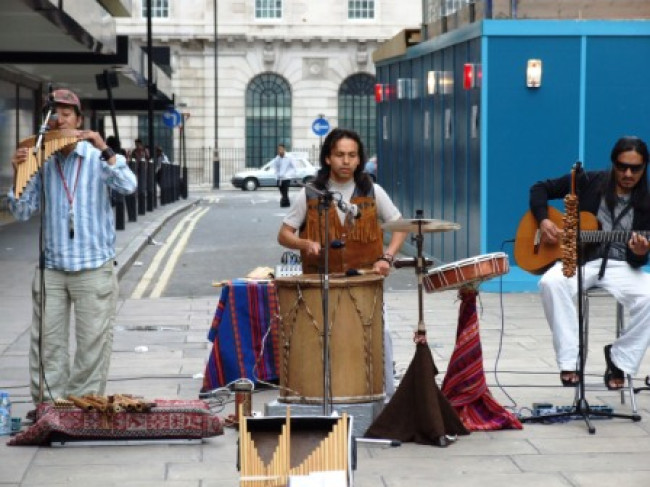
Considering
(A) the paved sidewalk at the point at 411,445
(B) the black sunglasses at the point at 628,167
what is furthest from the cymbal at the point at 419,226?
(B) the black sunglasses at the point at 628,167

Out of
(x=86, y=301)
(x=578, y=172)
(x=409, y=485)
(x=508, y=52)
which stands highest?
(x=508, y=52)

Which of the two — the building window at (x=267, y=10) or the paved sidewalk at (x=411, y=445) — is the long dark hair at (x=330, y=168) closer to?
the paved sidewalk at (x=411, y=445)

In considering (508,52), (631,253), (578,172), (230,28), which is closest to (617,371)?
(631,253)

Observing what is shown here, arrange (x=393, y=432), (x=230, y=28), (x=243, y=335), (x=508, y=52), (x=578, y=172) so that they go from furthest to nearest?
(x=230, y=28), (x=508, y=52), (x=243, y=335), (x=578, y=172), (x=393, y=432)

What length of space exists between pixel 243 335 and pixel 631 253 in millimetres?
2592

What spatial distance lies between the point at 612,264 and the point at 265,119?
202 ft

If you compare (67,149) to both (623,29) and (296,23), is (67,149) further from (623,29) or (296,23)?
(296,23)

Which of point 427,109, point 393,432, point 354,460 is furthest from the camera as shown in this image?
point 427,109

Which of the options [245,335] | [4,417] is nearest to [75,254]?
[4,417]

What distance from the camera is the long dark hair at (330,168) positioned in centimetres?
912

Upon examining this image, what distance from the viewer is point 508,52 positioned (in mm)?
16812

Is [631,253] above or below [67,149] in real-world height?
below

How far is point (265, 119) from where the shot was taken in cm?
7062

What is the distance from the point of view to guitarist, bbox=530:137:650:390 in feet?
30.4
